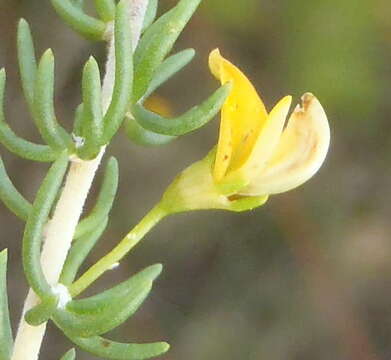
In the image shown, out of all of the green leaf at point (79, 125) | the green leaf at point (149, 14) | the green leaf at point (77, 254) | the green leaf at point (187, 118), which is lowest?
the green leaf at point (77, 254)

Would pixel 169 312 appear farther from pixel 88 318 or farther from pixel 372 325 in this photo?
pixel 88 318

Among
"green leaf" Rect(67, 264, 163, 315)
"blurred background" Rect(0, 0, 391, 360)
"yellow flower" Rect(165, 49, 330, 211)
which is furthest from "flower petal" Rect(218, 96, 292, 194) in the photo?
"blurred background" Rect(0, 0, 391, 360)

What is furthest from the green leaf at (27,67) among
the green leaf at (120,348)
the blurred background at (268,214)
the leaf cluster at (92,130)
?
the blurred background at (268,214)

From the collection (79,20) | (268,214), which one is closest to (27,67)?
(79,20)

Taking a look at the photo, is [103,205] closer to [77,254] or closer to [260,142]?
[77,254]

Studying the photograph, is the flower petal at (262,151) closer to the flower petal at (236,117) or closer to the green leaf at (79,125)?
the flower petal at (236,117)

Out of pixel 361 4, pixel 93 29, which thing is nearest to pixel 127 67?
pixel 93 29

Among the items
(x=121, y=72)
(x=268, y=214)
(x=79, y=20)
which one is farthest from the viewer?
(x=268, y=214)
